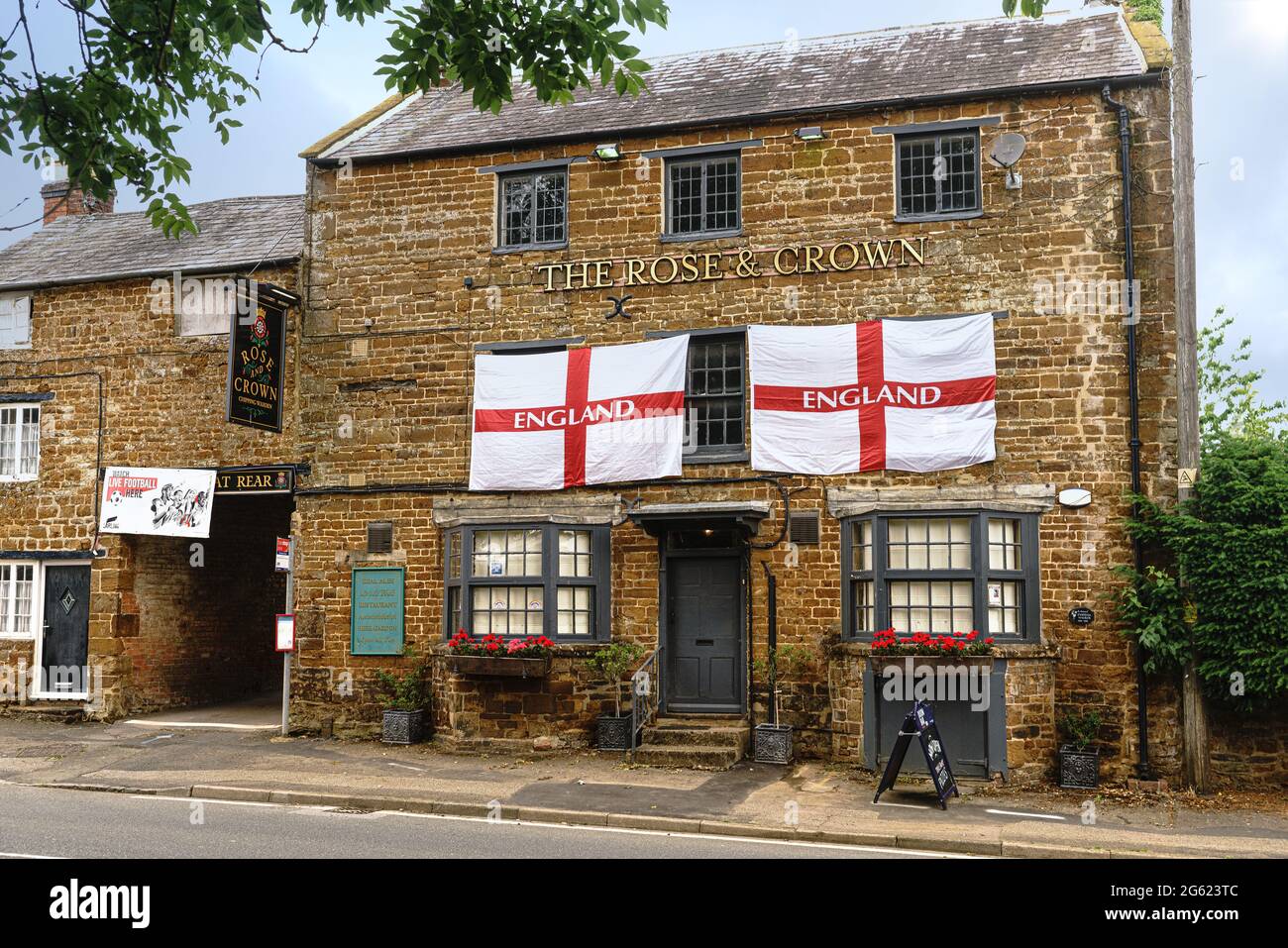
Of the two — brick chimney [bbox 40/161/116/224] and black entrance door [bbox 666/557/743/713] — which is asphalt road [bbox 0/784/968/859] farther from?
brick chimney [bbox 40/161/116/224]

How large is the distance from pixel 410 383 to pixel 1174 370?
10368 mm

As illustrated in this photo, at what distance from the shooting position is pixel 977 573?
47.4 feet

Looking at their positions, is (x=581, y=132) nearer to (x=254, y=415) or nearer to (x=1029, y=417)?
(x=254, y=415)

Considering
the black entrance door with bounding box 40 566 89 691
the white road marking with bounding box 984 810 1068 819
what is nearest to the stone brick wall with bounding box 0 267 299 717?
the black entrance door with bounding box 40 566 89 691

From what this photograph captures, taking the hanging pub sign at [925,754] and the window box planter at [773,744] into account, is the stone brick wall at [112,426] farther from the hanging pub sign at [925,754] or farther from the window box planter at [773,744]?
the hanging pub sign at [925,754]

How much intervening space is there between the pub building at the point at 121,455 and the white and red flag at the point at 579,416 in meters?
3.55

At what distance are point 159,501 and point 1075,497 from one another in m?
13.8

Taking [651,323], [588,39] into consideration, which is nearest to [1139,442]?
[651,323]

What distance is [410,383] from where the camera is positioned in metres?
17.4

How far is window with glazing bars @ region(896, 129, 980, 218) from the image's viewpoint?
15.6m

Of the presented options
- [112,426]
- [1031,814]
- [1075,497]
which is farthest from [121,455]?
[1031,814]

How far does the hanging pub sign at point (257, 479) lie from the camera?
18172 millimetres

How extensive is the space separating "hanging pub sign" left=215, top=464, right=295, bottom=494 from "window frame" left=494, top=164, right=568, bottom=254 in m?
4.78

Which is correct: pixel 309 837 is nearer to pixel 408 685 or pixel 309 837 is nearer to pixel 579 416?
pixel 408 685
